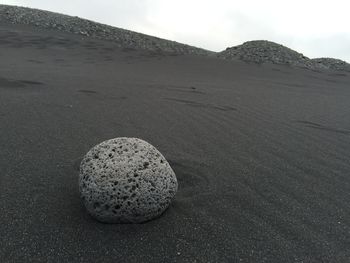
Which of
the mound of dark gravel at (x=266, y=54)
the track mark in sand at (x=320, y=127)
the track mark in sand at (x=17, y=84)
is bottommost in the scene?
the track mark in sand at (x=17, y=84)

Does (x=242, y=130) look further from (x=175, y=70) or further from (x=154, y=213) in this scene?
(x=175, y=70)

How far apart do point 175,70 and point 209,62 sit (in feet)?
8.96

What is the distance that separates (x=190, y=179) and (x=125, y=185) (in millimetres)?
912

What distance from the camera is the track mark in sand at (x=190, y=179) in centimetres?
306

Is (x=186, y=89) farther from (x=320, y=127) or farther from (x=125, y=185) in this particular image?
(x=125, y=185)

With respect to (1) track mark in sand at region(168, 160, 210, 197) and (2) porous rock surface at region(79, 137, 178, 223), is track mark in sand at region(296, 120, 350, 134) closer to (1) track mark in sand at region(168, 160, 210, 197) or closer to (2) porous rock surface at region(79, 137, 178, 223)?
(1) track mark in sand at region(168, 160, 210, 197)

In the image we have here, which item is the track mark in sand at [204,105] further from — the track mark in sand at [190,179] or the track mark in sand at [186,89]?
the track mark in sand at [190,179]

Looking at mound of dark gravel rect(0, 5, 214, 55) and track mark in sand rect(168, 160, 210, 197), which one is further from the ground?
mound of dark gravel rect(0, 5, 214, 55)

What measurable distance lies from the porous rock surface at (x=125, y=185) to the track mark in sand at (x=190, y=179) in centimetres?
35

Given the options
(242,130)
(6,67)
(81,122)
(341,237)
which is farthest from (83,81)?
(341,237)

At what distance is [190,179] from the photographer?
330cm

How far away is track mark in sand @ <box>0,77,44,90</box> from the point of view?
266 inches

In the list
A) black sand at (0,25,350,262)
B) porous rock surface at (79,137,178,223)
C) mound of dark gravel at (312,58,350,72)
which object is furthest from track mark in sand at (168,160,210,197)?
mound of dark gravel at (312,58,350,72)

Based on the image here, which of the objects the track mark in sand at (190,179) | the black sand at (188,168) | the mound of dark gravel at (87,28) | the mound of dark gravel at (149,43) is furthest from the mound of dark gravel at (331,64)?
the track mark in sand at (190,179)
